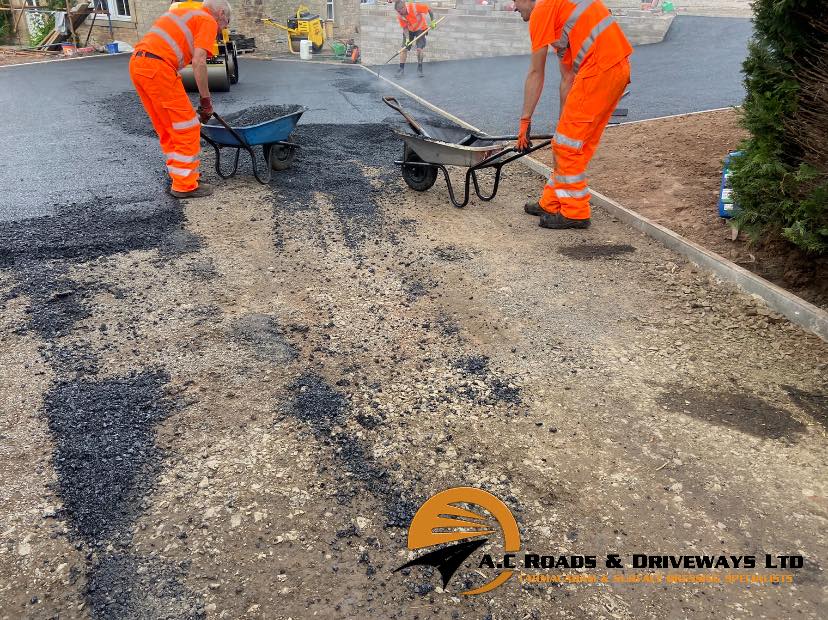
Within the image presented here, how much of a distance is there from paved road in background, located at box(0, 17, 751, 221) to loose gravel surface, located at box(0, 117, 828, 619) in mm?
1388

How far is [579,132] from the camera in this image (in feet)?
16.5

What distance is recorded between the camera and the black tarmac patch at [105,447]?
7.80ft

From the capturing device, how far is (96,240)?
4.79 meters

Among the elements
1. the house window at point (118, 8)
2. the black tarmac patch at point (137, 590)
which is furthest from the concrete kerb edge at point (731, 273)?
the house window at point (118, 8)

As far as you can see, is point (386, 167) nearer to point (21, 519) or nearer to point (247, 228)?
point (247, 228)

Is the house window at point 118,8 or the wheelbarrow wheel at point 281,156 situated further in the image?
the house window at point 118,8

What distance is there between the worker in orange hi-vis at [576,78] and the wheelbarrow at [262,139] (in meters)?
2.43

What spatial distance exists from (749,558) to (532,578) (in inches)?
33.4

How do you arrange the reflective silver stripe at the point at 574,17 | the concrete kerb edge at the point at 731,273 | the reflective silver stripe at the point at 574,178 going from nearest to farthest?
the concrete kerb edge at the point at 731,273 → the reflective silver stripe at the point at 574,17 → the reflective silver stripe at the point at 574,178

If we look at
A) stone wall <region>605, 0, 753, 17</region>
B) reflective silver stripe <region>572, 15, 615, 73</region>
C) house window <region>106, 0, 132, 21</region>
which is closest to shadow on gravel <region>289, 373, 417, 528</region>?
reflective silver stripe <region>572, 15, 615, 73</region>

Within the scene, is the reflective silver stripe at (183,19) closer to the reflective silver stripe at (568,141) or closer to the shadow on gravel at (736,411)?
the reflective silver stripe at (568,141)

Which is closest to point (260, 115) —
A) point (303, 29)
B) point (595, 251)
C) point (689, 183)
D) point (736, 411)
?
point (595, 251)

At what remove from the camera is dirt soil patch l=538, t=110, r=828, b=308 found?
168 inches

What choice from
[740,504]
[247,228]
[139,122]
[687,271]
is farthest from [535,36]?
[139,122]
